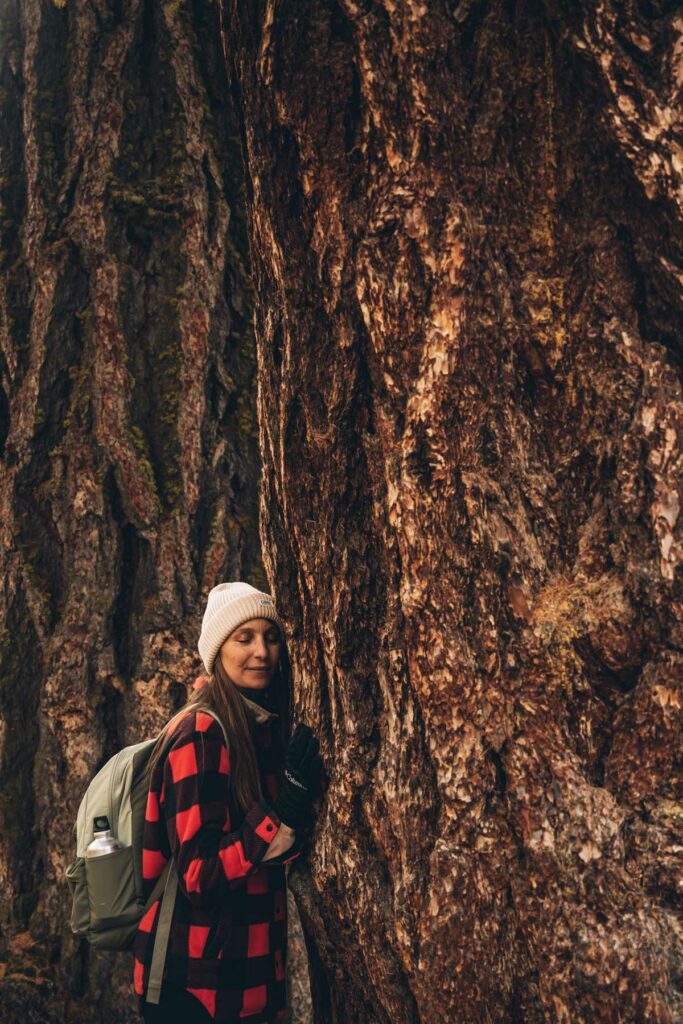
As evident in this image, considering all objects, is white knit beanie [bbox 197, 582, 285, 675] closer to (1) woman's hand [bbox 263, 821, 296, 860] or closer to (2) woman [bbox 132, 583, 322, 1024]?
(2) woman [bbox 132, 583, 322, 1024]

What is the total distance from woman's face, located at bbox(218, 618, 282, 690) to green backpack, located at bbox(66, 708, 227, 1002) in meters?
0.19

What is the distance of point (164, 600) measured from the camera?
477 centimetres

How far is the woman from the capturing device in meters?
3.01

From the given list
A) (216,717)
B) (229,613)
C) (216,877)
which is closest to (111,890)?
(216,877)

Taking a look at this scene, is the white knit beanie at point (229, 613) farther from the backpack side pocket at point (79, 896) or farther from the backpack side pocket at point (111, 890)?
the backpack side pocket at point (79, 896)

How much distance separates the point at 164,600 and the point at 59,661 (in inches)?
25.5

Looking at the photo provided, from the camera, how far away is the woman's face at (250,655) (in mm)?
3342

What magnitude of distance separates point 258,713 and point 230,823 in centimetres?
39

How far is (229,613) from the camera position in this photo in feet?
11.0

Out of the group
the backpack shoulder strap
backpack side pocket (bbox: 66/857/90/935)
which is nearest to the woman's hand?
the backpack shoulder strap

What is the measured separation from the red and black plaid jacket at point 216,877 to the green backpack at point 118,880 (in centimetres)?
4

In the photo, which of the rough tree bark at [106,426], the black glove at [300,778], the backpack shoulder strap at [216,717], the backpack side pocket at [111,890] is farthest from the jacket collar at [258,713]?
the rough tree bark at [106,426]

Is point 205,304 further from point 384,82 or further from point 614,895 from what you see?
point 614,895

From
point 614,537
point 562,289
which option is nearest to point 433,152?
point 562,289
